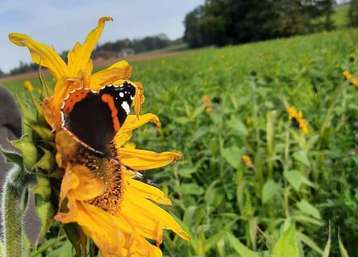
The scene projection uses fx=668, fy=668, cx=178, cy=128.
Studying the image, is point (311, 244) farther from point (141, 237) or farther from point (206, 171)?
point (206, 171)

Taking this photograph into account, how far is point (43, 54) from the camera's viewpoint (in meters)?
0.72

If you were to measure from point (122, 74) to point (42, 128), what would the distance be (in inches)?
4.6

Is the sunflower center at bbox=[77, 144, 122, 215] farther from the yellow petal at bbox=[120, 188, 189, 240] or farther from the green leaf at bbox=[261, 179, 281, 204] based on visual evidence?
the green leaf at bbox=[261, 179, 281, 204]

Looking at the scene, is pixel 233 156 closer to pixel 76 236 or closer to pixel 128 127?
pixel 128 127

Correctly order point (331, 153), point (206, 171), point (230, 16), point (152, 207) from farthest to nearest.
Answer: point (230, 16) < point (206, 171) < point (331, 153) < point (152, 207)

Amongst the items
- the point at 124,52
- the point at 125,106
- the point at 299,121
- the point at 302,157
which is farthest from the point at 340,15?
the point at 125,106

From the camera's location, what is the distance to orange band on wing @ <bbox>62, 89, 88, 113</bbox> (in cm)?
65

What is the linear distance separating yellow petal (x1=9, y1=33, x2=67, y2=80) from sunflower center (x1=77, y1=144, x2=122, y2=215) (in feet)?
0.33

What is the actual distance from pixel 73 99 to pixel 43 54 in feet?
0.29

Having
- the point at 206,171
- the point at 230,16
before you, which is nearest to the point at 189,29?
the point at 230,16

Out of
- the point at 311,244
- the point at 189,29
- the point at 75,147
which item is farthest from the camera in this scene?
the point at 189,29

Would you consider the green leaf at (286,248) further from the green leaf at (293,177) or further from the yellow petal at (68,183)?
the green leaf at (293,177)

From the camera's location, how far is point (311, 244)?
152cm

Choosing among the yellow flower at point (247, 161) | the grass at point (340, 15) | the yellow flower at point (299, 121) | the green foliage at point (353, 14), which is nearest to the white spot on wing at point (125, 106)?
the yellow flower at point (247, 161)
